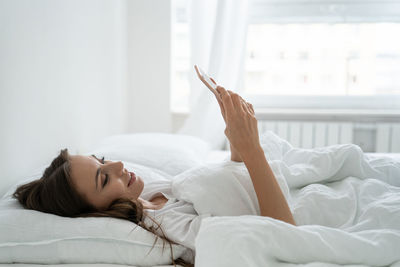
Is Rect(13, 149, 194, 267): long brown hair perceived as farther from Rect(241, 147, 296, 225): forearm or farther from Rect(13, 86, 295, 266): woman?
Rect(241, 147, 296, 225): forearm

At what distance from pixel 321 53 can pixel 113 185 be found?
6.63 ft

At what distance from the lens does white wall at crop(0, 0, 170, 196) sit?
1.41m

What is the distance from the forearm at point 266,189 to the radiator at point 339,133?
1.68 metres

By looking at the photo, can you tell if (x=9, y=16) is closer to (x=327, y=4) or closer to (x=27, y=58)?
(x=27, y=58)

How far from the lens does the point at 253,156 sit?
107 centimetres

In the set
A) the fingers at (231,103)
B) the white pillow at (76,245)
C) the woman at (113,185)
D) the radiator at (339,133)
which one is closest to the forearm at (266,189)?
the woman at (113,185)

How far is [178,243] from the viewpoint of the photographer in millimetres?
1048

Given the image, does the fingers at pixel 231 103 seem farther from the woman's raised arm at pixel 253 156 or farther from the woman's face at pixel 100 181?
the woman's face at pixel 100 181

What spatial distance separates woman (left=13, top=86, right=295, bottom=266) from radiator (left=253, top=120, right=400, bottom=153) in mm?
1563

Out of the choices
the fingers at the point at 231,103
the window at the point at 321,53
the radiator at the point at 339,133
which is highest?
the window at the point at 321,53

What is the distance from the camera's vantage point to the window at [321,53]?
2.67 metres

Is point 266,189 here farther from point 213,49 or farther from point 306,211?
point 213,49

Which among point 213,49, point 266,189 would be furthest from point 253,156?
point 213,49

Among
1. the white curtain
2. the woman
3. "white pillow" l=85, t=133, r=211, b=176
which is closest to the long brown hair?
the woman
